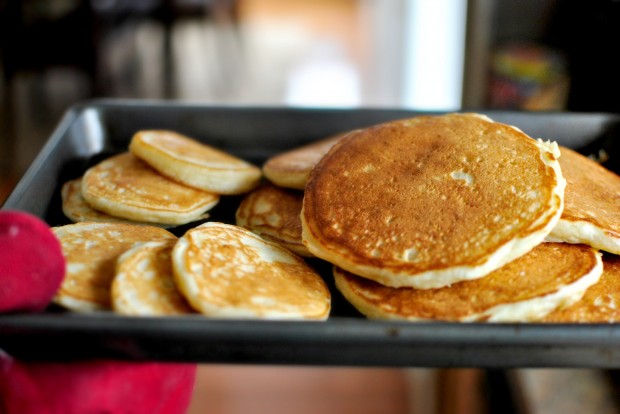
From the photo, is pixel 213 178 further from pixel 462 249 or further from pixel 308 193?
pixel 462 249

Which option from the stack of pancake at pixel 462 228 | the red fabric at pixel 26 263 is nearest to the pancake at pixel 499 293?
the stack of pancake at pixel 462 228

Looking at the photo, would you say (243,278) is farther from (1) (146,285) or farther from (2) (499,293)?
(2) (499,293)

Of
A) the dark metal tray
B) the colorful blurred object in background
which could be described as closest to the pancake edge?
the dark metal tray

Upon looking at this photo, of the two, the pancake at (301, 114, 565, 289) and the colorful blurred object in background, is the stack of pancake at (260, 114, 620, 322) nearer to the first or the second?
the pancake at (301, 114, 565, 289)

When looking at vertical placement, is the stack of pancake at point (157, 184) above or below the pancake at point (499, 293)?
above

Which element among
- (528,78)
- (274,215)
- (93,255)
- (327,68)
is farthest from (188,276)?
(327,68)

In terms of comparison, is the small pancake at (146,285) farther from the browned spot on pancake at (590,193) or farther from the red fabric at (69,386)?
the browned spot on pancake at (590,193)

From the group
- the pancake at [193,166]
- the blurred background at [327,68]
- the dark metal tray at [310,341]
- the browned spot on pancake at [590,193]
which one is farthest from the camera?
the blurred background at [327,68]
